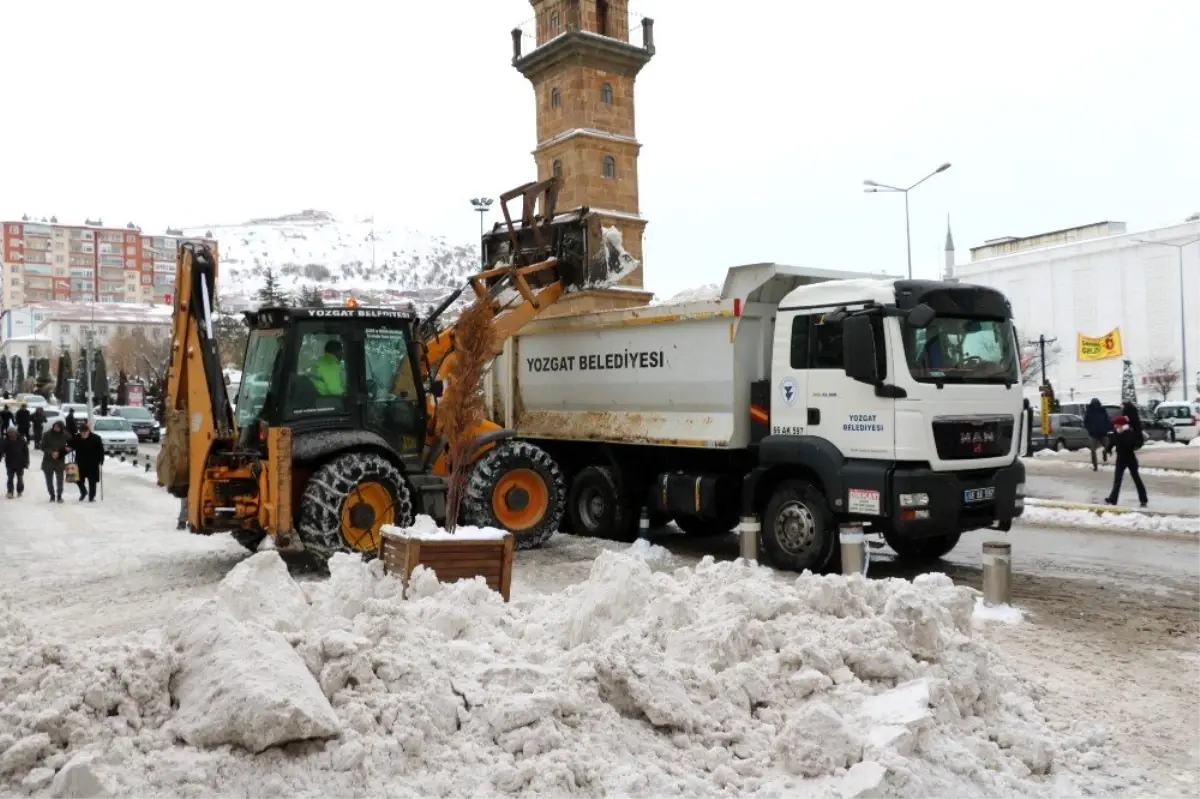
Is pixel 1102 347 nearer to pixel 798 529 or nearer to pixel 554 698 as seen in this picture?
pixel 798 529

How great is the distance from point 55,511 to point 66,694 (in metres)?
14.1

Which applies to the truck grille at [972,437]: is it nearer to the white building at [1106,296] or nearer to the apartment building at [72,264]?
the white building at [1106,296]

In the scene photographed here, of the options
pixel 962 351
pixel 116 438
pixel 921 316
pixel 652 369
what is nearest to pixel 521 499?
pixel 652 369

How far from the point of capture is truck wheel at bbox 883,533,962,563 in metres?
11.0

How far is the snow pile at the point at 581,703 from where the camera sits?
157 inches

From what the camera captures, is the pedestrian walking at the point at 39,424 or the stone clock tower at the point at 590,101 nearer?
the pedestrian walking at the point at 39,424

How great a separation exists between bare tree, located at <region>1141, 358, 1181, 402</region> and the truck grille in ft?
200

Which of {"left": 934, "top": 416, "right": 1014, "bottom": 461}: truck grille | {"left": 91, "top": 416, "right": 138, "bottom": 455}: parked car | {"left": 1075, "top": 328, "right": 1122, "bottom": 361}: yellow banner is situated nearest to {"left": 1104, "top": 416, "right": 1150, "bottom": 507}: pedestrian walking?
{"left": 934, "top": 416, "right": 1014, "bottom": 461}: truck grille

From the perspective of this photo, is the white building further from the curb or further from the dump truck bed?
the dump truck bed

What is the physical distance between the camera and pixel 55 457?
18156 millimetres

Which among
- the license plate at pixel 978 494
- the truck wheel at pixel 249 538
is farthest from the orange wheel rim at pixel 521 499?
the license plate at pixel 978 494

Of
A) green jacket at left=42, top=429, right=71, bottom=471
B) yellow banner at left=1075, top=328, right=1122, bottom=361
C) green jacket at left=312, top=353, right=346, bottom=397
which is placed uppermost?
yellow banner at left=1075, top=328, right=1122, bottom=361

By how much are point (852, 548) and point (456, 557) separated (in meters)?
3.48

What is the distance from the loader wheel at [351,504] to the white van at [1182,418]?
1402 inches
